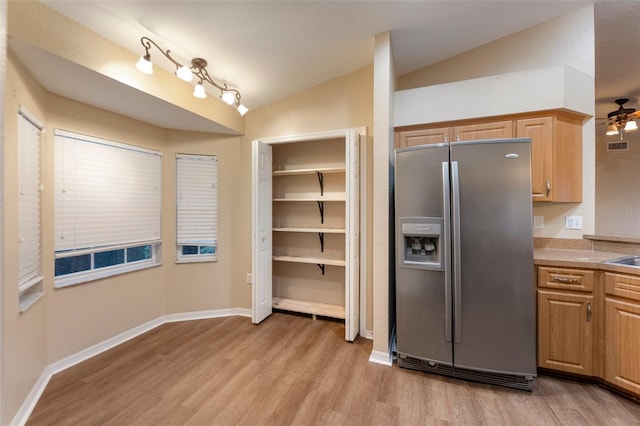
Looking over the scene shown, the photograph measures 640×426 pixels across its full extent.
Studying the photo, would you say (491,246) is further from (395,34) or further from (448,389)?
(395,34)

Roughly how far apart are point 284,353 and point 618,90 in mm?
5270

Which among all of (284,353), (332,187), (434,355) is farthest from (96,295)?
(434,355)

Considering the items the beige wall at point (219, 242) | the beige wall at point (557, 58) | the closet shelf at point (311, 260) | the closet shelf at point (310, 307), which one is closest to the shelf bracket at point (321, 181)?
the closet shelf at point (311, 260)

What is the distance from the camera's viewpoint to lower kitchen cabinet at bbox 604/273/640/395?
1742mm

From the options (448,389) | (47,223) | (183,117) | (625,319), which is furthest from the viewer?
(183,117)

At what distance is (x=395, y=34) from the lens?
231cm

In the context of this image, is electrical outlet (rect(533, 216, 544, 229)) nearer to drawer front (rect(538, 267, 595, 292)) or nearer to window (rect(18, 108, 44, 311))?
drawer front (rect(538, 267, 595, 292))

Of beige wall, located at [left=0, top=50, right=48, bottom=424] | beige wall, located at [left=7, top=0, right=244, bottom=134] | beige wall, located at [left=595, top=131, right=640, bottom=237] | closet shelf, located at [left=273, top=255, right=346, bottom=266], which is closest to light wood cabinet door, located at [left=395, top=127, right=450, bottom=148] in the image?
closet shelf, located at [left=273, top=255, right=346, bottom=266]

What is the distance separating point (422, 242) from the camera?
219 cm

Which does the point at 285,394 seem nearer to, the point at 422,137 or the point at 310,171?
the point at 310,171

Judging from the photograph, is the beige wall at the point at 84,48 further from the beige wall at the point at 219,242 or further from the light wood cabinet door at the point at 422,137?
the light wood cabinet door at the point at 422,137

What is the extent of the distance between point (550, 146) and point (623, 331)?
1.45m

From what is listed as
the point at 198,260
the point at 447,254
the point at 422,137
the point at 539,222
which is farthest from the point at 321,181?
the point at 539,222

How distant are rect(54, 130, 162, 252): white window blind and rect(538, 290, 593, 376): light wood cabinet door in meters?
3.78
